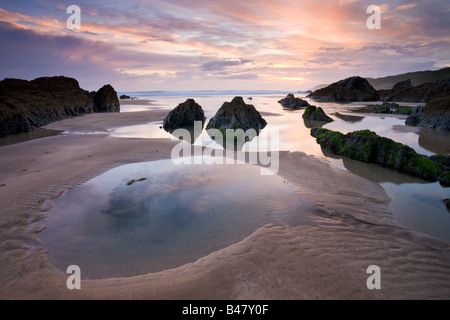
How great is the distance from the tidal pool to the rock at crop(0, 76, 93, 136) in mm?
16464

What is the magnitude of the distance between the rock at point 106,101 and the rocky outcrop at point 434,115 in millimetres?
42858

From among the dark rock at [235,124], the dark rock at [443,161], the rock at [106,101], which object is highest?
the rock at [106,101]

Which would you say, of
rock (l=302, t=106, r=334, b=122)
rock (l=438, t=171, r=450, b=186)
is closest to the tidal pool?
rock (l=438, t=171, r=450, b=186)

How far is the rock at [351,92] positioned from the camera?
73375 mm

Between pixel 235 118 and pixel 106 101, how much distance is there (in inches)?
1154

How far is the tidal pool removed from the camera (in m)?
4.55

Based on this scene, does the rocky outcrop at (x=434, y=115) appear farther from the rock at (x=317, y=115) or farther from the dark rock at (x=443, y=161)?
the dark rock at (x=443, y=161)

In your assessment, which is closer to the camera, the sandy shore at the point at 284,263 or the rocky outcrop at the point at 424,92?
the sandy shore at the point at 284,263

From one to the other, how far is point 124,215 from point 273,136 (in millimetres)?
14458

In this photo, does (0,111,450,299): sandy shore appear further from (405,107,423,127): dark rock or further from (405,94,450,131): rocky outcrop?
(405,107,423,127): dark rock

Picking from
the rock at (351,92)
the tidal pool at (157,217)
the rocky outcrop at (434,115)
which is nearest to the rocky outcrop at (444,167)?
the tidal pool at (157,217)

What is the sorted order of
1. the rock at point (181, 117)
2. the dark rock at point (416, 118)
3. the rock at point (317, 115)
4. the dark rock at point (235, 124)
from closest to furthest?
the dark rock at point (235, 124), the dark rock at point (416, 118), the rock at point (181, 117), the rock at point (317, 115)
